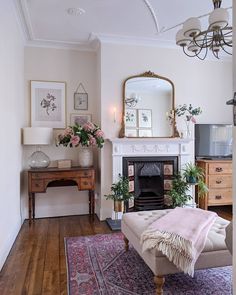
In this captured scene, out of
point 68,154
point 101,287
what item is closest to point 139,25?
point 68,154

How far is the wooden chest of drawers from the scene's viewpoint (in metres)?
4.25

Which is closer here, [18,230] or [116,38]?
[18,230]

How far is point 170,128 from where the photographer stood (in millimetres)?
4297

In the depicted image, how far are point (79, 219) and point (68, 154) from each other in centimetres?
107

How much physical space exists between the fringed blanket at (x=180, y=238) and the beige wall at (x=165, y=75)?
76.7 inches

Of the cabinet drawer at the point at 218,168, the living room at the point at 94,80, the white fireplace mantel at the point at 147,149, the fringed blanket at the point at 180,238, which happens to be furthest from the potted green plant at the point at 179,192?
the fringed blanket at the point at 180,238

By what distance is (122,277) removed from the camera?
2.24 meters

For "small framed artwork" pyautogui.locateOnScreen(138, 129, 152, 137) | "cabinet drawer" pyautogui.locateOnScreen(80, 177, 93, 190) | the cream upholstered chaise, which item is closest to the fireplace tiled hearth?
"small framed artwork" pyautogui.locateOnScreen(138, 129, 152, 137)

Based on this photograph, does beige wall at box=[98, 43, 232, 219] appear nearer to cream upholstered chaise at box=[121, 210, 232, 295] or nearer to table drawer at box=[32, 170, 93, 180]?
table drawer at box=[32, 170, 93, 180]

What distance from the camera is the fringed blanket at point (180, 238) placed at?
1.84 meters

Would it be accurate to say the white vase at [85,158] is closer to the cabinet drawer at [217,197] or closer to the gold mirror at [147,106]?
the gold mirror at [147,106]

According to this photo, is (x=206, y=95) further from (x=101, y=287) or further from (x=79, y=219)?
(x=101, y=287)

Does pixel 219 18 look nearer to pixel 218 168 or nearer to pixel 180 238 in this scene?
pixel 180 238

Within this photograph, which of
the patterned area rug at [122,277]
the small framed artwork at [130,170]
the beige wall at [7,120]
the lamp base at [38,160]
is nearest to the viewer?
the patterned area rug at [122,277]
